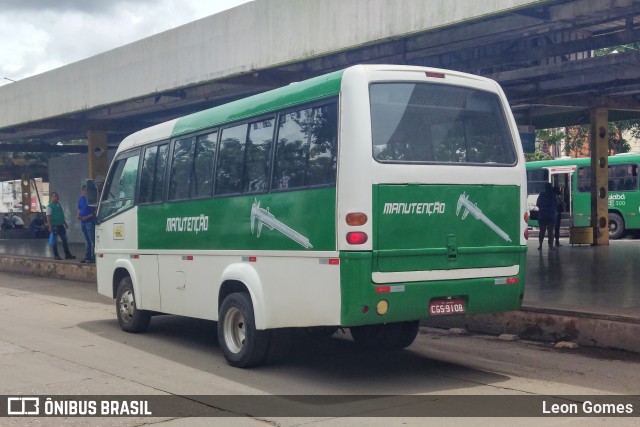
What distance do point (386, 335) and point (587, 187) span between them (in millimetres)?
25892

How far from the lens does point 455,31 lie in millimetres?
14531

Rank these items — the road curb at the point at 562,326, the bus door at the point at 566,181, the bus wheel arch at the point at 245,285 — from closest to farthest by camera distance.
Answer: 1. the bus wheel arch at the point at 245,285
2. the road curb at the point at 562,326
3. the bus door at the point at 566,181

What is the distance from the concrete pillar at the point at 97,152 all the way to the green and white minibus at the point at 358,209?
1839cm

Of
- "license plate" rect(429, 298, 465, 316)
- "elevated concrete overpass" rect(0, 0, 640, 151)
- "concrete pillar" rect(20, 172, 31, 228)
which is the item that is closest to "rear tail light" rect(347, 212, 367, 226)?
"license plate" rect(429, 298, 465, 316)

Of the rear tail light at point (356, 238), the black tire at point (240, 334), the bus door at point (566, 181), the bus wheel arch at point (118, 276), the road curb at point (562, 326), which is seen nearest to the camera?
the rear tail light at point (356, 238)

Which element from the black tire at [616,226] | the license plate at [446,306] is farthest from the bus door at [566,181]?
the license plate at [446,306]

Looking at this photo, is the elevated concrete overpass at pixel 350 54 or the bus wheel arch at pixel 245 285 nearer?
the bus wheel arch at pixel 245 285

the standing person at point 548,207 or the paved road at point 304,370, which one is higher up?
the standing person at point 548,207

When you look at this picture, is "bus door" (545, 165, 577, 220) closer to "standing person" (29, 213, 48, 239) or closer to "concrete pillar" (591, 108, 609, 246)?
"concrete pillar" (591, 108, 609, 246)

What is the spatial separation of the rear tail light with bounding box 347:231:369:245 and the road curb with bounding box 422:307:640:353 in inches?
150

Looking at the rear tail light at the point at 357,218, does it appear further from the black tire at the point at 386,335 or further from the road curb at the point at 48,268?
the road curb at the point at 48,268

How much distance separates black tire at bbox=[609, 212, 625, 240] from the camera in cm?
3131

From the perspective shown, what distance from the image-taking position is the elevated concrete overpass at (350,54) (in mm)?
12945

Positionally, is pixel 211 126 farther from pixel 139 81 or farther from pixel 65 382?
pixel 139 81
